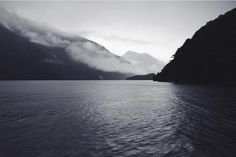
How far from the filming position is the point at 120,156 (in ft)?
58.2

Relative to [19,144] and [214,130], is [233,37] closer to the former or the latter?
[214,130]

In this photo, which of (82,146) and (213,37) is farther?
(213,37)

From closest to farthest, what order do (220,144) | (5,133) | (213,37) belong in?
(220,144) → (5,133) → (213,37)

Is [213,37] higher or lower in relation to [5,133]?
higher

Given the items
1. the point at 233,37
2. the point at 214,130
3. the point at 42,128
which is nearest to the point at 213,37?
the point at 233,37

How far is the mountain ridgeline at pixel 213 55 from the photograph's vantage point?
6014 inches

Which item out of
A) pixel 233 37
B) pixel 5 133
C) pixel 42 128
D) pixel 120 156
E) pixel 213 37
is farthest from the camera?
pixel 213 37

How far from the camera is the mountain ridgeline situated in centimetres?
15275

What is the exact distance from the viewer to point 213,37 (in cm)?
17838

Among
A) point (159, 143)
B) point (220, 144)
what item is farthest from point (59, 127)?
point (220, 144)

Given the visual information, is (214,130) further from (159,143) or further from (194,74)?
(194,74)

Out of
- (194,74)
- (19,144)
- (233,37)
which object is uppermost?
(233,37)

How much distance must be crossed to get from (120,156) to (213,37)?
630ft

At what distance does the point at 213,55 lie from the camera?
167 meters
